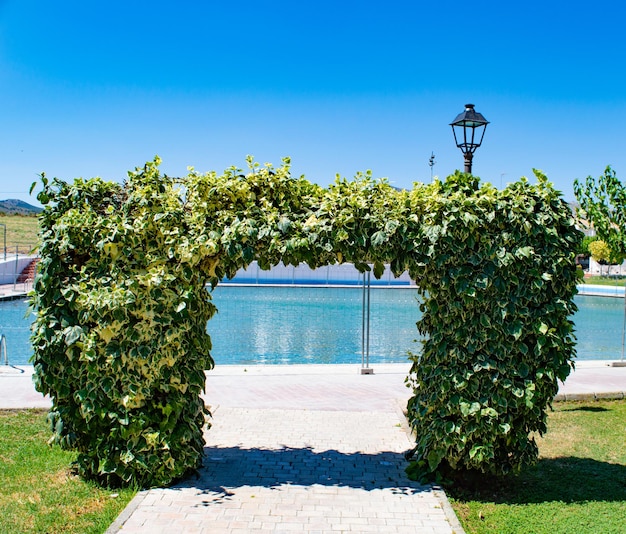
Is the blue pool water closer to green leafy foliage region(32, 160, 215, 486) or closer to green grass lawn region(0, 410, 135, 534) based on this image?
green leafy foliage region(32, 160, 215, 486)

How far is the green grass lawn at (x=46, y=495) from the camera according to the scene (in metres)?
4.97

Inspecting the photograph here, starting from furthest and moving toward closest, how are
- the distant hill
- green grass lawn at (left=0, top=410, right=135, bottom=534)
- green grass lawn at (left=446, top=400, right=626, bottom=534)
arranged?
the distant hill
green grass lawn at (left=446, top=400, right=626, bottom=534)
green grass lawn at (left=0, top=410, right=135, bottom=534)

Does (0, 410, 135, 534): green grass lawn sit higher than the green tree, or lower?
lower

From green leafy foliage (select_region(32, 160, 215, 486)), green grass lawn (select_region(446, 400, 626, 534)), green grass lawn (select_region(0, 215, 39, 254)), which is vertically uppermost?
green grass lawn (select_region(0, 215, 39, 254))

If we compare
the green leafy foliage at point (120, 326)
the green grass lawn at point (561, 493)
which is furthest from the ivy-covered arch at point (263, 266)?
the green grass lawn at point (561, 493)

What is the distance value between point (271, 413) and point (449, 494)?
3.35m

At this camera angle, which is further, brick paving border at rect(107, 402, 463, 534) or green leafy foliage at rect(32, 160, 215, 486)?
green leafy foliage at rect(32, 160, 215, 486)

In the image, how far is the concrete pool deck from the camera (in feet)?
16.6

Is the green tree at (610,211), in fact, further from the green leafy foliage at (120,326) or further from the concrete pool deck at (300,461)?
the green leafy foliage at (120,326)

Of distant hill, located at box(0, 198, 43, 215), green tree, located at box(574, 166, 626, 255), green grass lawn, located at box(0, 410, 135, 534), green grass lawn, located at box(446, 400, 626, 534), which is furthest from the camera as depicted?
distant hill, located at box(0, 198, 43, 215)

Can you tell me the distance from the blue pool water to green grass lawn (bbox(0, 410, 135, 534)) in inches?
242

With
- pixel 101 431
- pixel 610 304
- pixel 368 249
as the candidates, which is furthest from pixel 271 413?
pixel 610 304

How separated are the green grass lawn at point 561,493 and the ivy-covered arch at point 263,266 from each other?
40cm

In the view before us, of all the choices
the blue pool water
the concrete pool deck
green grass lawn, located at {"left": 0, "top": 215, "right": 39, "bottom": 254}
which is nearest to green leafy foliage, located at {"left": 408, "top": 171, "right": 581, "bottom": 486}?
the concrete pool deck
